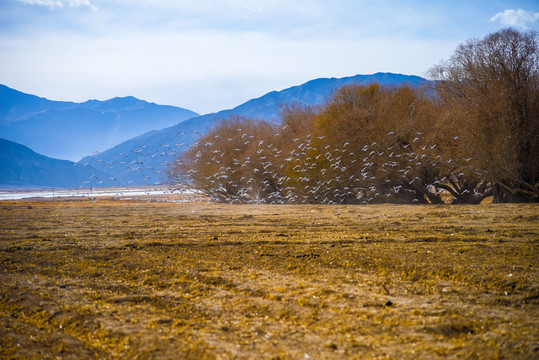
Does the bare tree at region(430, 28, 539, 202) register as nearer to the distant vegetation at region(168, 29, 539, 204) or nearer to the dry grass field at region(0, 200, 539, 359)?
the distant vegetation at region(168, 29, 539, 204)

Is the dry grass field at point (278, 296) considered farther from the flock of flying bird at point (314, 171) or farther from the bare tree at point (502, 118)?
the flock of flying bird at point (314, 171)

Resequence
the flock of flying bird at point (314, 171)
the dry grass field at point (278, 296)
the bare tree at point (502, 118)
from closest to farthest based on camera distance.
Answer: the dry grass field at point (278, 296) → the bare tree at point (502, 118) → the flock of flying bird at point (314, 171)

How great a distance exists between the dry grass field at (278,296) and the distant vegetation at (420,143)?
11.5 meters

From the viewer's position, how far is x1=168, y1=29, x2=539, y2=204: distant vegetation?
2367cm

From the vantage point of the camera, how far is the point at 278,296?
23.9ft

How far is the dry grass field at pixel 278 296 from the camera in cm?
530

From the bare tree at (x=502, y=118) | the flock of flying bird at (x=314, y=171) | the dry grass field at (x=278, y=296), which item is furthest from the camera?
the flock of flying bird at (x=314, y=171)

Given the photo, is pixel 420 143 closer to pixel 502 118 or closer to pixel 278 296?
pixel 502 118

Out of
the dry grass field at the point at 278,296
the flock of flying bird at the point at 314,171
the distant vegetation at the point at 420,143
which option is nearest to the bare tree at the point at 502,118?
the distant vegetation at the point at 420,143

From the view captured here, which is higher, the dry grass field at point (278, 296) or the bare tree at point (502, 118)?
the bare tree at point (502, 118)

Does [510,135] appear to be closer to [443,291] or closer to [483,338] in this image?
[443,291]

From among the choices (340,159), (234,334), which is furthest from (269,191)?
(234,334)

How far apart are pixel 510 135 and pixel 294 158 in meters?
16.0

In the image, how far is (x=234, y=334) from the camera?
572cm
